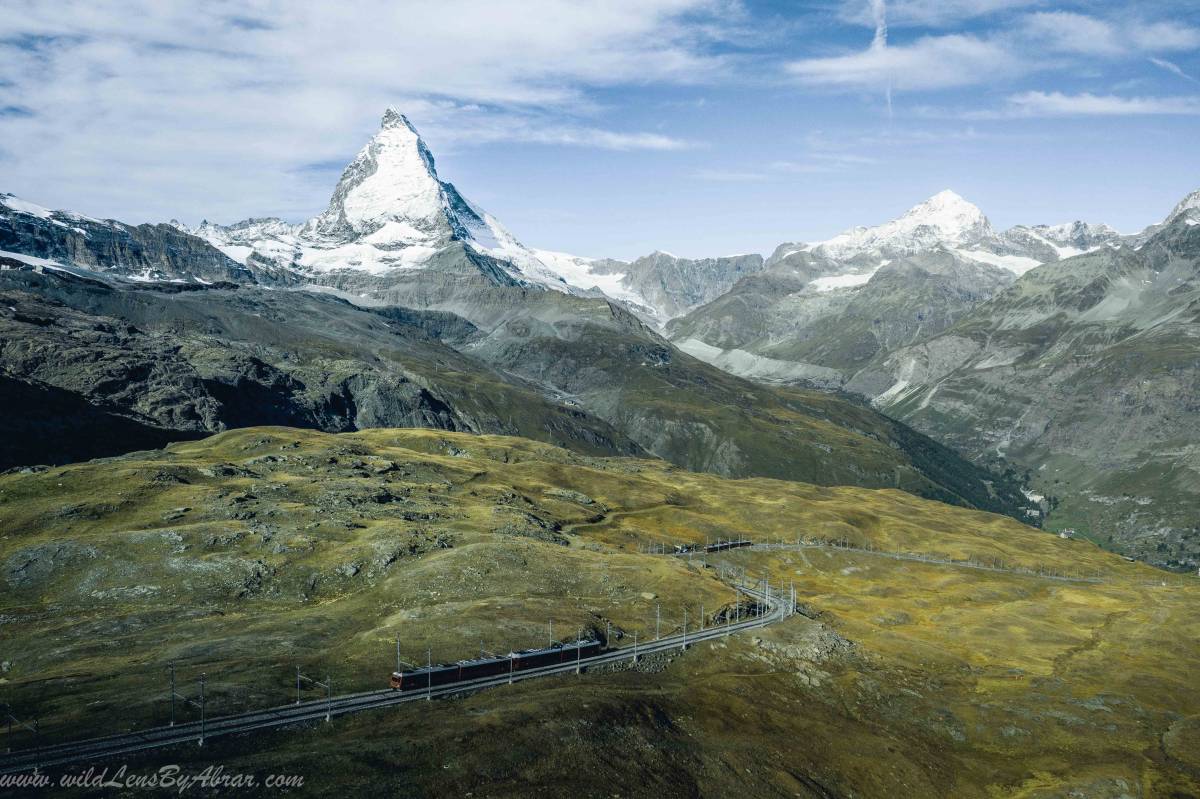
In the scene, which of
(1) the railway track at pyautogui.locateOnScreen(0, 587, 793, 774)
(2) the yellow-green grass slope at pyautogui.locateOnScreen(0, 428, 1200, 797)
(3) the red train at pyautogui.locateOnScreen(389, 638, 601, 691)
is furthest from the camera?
(3) the red train at pyautogui.locateOnScreen(389, 638, 601, 691)

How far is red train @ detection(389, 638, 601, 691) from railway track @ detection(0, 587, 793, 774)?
2.41ft

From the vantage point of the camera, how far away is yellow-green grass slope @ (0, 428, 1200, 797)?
8156cm

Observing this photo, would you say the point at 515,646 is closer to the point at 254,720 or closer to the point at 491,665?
the point at 491,665

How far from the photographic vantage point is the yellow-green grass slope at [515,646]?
81562 mm

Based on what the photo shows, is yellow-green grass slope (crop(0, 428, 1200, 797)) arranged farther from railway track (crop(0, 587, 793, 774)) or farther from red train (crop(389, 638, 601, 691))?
red train (crop(389, 638, 601, 691))

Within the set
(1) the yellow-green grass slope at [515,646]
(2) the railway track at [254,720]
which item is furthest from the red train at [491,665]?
(1) the yellow-green grass slope at [515,646]

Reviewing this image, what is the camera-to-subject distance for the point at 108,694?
84.4m

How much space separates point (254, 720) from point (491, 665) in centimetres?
2790

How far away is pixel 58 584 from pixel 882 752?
392 ft

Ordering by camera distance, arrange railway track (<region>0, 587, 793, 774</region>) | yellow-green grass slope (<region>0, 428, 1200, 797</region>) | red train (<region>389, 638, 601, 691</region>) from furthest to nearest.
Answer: red train (<region>389, 638, 601, 691</region>) → yellow-green grass slope (<region>0, 428, 1200, 797</region>) → railway track (<region>0, 587, 793, 774</region>)

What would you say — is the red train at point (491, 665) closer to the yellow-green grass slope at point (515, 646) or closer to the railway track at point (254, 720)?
the railway track at point (254, 720)

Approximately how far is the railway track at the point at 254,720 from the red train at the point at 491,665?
0.73m

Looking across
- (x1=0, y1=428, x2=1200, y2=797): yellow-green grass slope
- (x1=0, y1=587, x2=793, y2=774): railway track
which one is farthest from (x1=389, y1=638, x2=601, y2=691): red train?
(x1=0, y1=428, x2=1200, y2=797): yellow-green grass slope

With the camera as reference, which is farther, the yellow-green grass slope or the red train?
the red train
